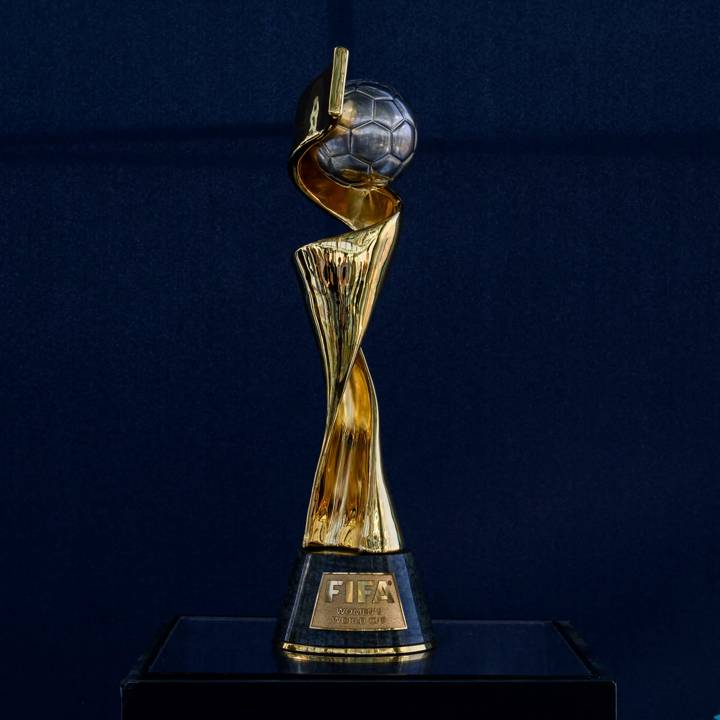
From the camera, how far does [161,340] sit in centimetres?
175

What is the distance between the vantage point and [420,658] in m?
1.25

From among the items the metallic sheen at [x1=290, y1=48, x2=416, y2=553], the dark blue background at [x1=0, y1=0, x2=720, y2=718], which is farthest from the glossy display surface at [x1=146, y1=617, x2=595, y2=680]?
the dark blue background at [x1=0, y1=0, x2=720, y2=718]

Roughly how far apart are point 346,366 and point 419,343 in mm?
472

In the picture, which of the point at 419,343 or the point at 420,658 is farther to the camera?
the point at 419,343

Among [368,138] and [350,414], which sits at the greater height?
[368,138]

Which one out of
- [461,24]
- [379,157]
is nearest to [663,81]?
[461,24]

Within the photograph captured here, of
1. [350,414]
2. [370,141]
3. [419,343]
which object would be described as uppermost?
[370,141]

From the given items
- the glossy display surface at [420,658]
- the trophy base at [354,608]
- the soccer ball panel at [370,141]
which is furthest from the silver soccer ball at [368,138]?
the glossy display surface at [420,658]

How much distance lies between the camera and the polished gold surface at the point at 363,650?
4.05ft

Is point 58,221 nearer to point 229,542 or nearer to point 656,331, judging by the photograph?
point 229,542

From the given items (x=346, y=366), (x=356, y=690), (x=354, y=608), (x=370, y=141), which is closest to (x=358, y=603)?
(x=354, y=608)

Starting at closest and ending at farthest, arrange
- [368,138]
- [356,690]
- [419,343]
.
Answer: [356,690], [368,138], [419,343]

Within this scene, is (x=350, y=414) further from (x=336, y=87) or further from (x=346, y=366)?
(x=336, y=87)

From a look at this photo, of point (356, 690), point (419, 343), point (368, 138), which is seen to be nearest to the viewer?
point (356, 690)
